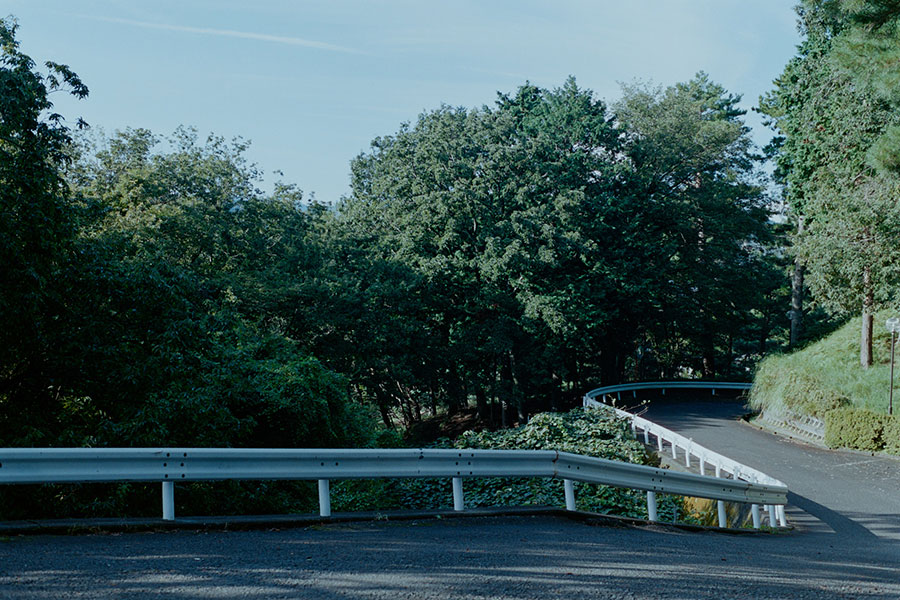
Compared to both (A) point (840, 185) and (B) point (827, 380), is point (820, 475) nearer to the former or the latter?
(B) point (827, 380)

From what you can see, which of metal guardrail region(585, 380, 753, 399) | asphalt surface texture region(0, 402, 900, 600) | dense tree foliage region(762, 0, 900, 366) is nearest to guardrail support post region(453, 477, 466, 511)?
asphalt surface texture region(0, 402, 900, 600)

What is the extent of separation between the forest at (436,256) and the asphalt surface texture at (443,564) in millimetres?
Result: 5712

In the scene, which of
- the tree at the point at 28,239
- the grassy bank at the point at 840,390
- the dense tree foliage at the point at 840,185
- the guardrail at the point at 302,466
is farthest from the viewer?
the dense tree foliage at the point at 840,185

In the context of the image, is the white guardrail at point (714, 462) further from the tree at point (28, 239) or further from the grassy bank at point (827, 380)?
the tree at point (28, 239)

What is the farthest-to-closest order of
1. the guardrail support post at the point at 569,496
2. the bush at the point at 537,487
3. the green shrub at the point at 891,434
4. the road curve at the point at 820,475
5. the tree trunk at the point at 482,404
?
the tree trunk at the point at 482,404
the green shrub at the point at 891,434
the bush at the point at 537,487
the road curve at the point at 820,475
the guardrail support post at the point at 569,496

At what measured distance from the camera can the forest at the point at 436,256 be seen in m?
11.2

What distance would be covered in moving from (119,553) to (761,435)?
22.9 m

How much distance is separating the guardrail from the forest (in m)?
5.22

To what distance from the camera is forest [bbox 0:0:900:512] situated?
11.2 metres

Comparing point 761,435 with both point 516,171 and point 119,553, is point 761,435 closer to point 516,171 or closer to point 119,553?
point 516,171

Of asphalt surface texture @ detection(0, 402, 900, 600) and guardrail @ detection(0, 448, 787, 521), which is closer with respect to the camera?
asphalt surface texture @ detection(0, 402, 900, 600)

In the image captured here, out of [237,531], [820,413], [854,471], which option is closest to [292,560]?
[237,531]

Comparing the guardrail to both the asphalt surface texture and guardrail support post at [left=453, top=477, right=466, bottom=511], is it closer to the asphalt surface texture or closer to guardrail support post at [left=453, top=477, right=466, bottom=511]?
guardrail support post at [left=453, top=477, right=466, bottom=511]

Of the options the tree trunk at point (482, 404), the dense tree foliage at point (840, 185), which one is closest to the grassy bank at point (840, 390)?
the dense tree foliage at point (840, 185)
